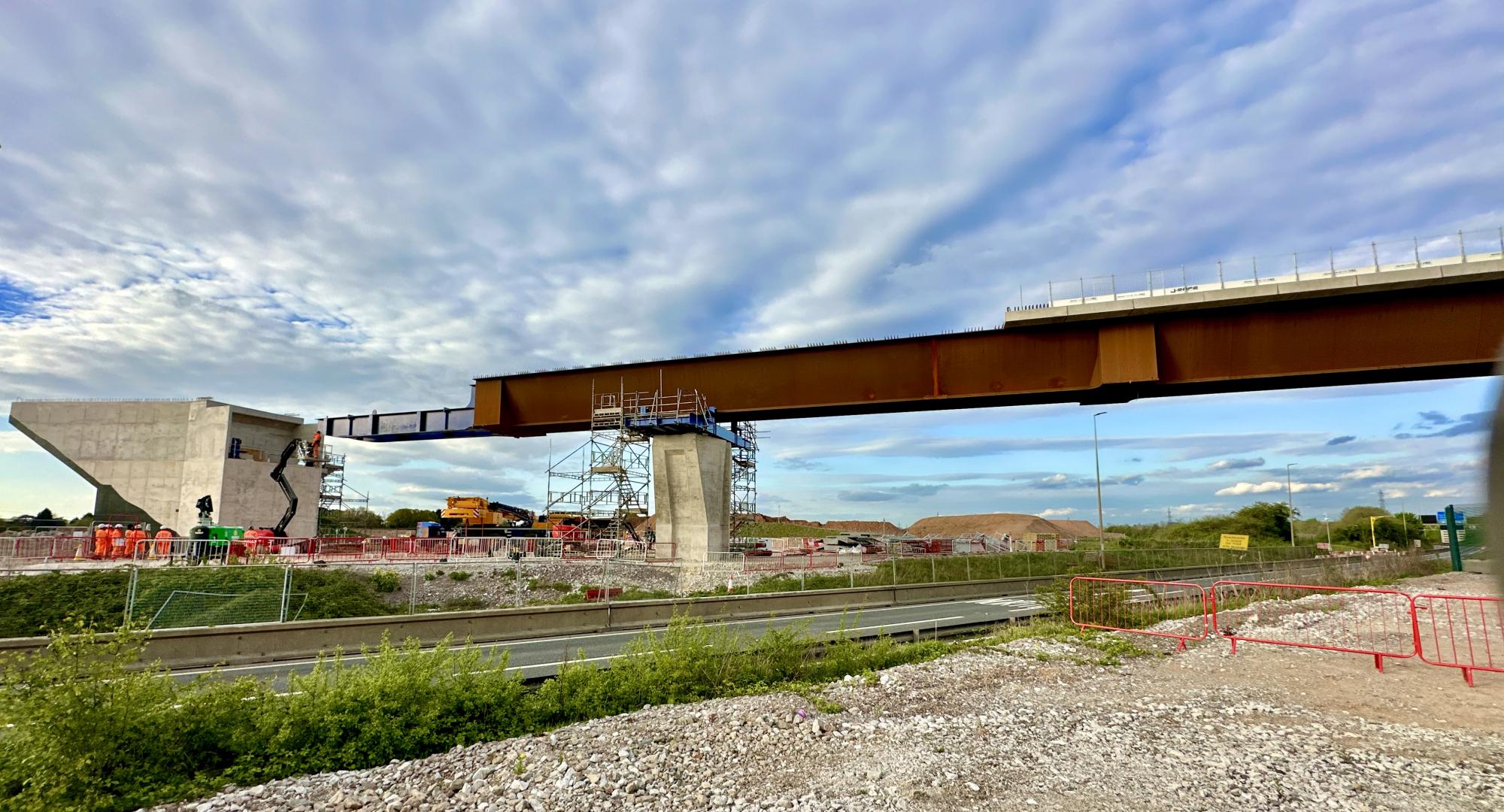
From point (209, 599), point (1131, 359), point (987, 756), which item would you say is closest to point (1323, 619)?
point (1131, 359)

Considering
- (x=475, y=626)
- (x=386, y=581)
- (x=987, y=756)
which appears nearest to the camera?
(x=987, y=756)

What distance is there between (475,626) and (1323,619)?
19.1m

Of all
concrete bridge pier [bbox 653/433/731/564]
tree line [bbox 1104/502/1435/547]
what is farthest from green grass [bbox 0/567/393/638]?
tree line [bbox 1104/502/1435/547]

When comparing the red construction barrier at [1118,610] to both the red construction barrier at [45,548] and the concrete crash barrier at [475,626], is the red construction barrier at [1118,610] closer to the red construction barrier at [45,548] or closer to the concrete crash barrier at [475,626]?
the concrete crash barrier at [475,626]

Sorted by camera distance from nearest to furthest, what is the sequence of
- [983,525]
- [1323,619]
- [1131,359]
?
[1323,619] < [1131,359] < [983,525]

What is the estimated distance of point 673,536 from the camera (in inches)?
1192

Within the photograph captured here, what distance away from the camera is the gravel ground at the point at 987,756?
6531mm

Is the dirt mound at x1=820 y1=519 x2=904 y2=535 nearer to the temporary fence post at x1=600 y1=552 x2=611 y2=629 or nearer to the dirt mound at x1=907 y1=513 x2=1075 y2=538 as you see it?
the dirt mound at x1=907 y1=513 x2=1075 y2=538

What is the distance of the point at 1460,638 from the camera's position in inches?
665

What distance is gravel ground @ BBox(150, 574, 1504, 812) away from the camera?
6531mm

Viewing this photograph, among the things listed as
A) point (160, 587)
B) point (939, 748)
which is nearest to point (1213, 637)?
point (939, 748)

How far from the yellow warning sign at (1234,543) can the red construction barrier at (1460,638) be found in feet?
70.2

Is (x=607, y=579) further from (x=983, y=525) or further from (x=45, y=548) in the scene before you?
(x=983, y=525)

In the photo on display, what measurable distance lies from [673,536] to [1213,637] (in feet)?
64.3
